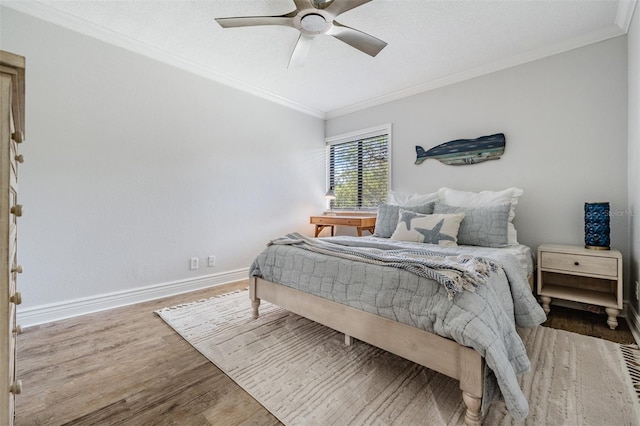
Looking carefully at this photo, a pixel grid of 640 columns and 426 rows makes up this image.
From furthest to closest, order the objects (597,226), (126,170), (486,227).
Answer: (126,170) → (486,227) → (597,226)

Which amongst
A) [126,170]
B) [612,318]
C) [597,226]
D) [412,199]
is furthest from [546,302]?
[126,170]

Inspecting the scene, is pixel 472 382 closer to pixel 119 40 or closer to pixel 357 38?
pixel 357 38

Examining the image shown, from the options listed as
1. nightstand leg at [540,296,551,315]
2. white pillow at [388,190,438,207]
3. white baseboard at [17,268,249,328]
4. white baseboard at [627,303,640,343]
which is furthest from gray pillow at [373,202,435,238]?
white baseboard at [17,268,249,328]

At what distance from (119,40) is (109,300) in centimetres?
234

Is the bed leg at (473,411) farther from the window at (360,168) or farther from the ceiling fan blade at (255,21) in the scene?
the window at (360,168)

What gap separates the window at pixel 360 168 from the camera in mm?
3871

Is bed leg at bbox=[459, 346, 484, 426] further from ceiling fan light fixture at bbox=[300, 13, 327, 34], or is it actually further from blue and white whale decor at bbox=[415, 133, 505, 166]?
blue and white whale decor at bbox=[415, 133, 505, 166]

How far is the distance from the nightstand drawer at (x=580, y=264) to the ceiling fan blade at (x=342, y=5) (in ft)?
7.86

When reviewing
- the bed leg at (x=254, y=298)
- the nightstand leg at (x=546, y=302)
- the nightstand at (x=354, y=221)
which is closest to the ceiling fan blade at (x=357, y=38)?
the nightstand at (x=354, y=221)

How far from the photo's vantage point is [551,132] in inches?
101

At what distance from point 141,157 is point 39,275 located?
1.24 metres

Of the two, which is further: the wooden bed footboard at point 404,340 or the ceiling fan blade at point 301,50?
the ceiling fan blade at point 301,50

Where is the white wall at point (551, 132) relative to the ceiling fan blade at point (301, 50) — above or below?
below

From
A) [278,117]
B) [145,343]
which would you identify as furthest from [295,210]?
[145,343]
